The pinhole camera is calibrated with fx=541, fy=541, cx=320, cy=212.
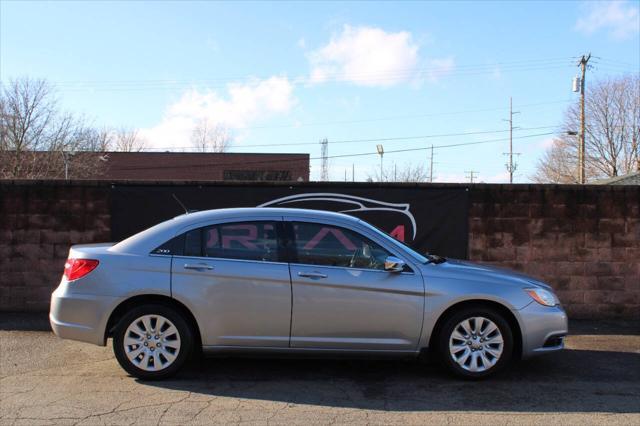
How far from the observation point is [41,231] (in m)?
8.24

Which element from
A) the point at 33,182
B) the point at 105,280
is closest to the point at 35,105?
the point at 33,182

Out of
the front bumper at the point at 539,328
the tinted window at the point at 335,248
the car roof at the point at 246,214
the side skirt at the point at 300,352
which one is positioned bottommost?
the side skirt at the point at 300,352

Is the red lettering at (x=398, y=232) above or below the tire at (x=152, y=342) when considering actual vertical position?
above

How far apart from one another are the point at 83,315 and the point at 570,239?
6.87m

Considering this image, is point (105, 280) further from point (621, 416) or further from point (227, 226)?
point (621, 416)

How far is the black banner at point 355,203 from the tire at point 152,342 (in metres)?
3.47

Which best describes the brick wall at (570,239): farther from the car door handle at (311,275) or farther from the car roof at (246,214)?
the car door handle at (311,275)

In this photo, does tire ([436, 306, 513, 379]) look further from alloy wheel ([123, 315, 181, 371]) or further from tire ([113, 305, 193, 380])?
alloy wheel ([123, 315, 181, 371])

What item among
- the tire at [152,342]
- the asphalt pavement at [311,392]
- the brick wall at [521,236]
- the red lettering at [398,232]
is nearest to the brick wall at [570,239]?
the brick wall at [521,236]

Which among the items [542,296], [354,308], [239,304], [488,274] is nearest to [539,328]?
[542,296]

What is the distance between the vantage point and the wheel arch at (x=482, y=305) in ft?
16.9

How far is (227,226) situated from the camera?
5312mm

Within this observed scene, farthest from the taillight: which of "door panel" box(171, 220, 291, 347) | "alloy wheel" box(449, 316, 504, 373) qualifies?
"alloy wheel" box(449, 316, 504, 373)

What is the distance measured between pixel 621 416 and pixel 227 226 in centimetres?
375
